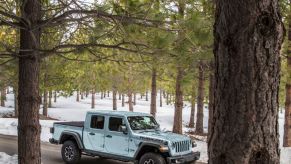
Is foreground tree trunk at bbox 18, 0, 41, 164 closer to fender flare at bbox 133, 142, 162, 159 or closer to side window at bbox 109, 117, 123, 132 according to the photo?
fender flare at bbox 133, 142, 162, 159

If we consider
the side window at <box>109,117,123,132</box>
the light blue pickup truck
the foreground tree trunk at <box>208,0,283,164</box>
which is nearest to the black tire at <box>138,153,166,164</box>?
the light blue pickup truck

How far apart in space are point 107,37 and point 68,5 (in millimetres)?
975

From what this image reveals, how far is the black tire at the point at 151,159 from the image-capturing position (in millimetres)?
10070

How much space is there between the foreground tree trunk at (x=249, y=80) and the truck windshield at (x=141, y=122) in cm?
867

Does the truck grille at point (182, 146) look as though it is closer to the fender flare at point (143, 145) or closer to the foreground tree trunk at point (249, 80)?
the fender flare at point (143, 145)

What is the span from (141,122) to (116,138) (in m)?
0.93

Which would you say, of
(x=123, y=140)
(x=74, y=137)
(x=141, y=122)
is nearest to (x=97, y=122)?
(x=74, y=137)

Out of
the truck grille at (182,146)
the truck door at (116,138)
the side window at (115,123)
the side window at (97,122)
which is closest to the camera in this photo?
the truck grille at (182,146)

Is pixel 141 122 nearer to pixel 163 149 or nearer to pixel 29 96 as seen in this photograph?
pixel 163 149

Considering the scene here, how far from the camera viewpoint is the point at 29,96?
21.5 feet

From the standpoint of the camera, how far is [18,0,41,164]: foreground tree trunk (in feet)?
21.4

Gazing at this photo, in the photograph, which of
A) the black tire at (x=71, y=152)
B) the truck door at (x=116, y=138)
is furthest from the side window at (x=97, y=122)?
the black tire at (x=71, y=152)

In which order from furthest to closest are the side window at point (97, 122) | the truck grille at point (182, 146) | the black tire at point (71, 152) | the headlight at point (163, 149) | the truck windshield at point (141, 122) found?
the black tire at point (71, 152)
the side window at point (97, 122)
the truck windshield at point (141, 122)
the truck grille at point (182, 146)
the headlight at point (163, 149)

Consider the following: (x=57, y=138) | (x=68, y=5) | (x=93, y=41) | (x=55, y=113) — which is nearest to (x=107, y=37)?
(x=93, y=41)
